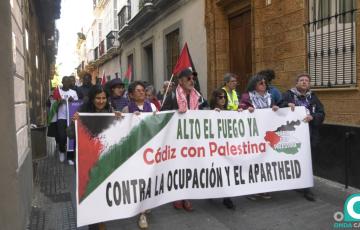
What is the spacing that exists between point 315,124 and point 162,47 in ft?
34.6

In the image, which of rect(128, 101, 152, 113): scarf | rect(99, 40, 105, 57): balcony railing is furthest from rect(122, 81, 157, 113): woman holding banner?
rect(99, 40, 105, 57): balcony railing

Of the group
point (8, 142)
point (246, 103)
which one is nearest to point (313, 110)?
point (246, 103)

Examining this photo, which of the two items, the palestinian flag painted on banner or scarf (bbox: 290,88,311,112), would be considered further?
scarf (bbox: 290,88,311,112)

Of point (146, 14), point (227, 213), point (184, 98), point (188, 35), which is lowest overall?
point (227, 213)

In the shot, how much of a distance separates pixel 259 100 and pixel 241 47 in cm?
479

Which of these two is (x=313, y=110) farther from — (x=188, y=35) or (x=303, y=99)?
(x=188, y=35)

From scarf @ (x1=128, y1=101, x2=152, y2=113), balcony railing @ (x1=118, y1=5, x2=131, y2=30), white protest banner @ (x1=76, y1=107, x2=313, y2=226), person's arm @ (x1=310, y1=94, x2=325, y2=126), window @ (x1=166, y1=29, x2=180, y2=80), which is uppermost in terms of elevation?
balcony railing @ (x1=118, y1=5, x2=131, y2=30)

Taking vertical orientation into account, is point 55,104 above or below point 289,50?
below

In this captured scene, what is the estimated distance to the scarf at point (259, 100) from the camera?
5.62 meters

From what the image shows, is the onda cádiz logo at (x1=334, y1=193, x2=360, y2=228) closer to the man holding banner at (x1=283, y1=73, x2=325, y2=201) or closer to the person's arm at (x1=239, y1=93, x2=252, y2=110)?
the man holding banner at (x1=283, y1=73, x2=325, y2=201)

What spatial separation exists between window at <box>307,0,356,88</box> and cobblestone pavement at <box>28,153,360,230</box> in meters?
1.77

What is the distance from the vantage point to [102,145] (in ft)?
14.3

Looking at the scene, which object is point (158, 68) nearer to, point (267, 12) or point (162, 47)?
point (162, 47)

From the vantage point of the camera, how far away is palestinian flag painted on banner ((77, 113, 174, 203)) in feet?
13.9
